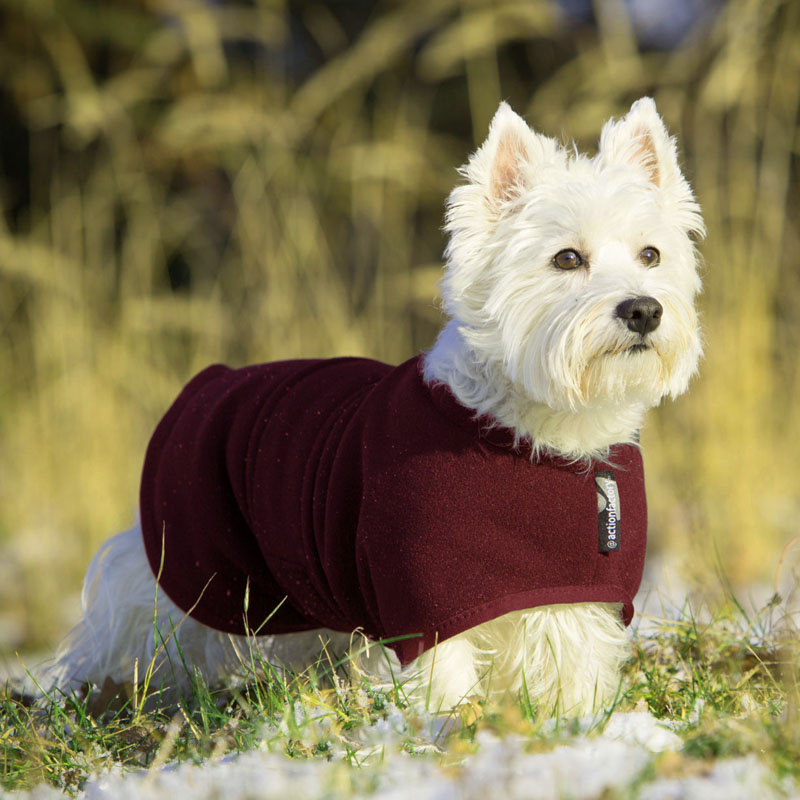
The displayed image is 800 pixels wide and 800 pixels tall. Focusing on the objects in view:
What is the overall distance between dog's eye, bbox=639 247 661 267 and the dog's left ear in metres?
0.28

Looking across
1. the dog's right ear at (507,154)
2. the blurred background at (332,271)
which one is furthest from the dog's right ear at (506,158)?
the blurred background at (332,271)

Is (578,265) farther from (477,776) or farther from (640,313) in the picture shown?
(477,776)

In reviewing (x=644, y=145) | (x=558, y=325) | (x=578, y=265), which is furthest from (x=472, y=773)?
A: (x=644, y=145)

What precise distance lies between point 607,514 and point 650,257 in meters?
0.69

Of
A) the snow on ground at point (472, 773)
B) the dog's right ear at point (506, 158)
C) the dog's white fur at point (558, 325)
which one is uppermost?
the dog's right ear at point (506, 158)

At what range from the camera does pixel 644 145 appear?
3.03 metres

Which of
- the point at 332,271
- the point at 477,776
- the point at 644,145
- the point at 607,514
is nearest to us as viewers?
the point at 477,776

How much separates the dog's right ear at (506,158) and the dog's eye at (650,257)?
0.35 meters

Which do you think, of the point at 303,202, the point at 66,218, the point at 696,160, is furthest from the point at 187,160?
the point at 696,160

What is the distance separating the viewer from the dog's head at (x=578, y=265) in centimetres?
259

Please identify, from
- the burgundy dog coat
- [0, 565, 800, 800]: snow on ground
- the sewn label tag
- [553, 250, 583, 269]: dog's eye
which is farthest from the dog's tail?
[553, 250, 583, 269]: dog's eye

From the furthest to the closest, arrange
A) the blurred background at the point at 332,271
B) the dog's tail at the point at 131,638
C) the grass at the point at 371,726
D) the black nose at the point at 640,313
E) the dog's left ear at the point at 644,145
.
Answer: the blurred background at the point at 332,271
the dog's tail at the point at 131,638
the dog's left ear at the point at 644,145
the black nose at the point at 640,313
the grass at the point at 371,726

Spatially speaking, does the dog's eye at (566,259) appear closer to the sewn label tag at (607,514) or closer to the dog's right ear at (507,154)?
the dog's right ear at (507,154)

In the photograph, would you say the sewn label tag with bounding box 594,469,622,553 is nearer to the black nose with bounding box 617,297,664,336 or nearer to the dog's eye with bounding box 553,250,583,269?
the black nose with bounding box 617,297,664,336
